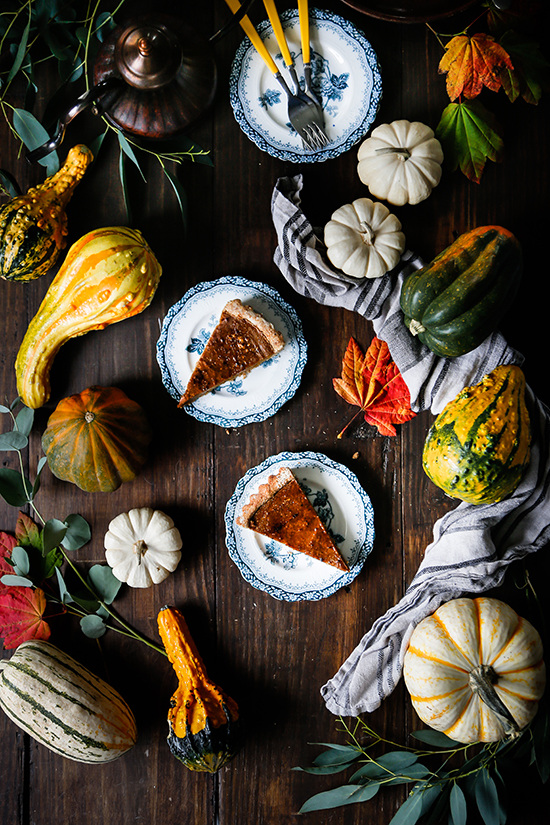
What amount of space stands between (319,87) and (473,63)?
1.63ft

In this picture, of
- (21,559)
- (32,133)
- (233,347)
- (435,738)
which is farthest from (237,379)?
(435,738)

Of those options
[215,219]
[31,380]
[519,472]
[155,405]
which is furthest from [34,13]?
[519,472]

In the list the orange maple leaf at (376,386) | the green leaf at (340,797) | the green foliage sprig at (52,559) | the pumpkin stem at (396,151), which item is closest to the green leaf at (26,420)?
the green foliage sprig at (52,559)

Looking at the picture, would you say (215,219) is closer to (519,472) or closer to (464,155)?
(464,155)

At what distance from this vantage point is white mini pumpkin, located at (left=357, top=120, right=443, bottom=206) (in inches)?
73.2

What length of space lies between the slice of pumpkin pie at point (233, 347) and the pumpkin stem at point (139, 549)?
1.58 ft

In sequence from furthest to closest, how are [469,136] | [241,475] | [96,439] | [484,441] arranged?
1. [241,475]
2. [469,136]
3. [96,439]
4. [484,441]

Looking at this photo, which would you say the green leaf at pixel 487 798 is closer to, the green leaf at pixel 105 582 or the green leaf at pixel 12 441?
the green leaf at pixel 105 582

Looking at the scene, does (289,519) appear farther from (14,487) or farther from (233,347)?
(14,487)

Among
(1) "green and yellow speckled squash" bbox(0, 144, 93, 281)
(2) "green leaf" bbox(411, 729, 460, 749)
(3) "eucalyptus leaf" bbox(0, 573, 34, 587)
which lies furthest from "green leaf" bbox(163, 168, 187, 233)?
(2) "green leaf" bbox(411, 729, 460, 749)

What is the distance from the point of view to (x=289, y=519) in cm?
196

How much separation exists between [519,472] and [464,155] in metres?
1.06

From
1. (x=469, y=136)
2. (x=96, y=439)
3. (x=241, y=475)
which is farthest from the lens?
(x=241, y=475)

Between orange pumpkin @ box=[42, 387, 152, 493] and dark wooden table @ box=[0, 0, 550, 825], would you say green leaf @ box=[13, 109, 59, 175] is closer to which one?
dark wooden table @ box=[0, 0, 550, 825]
